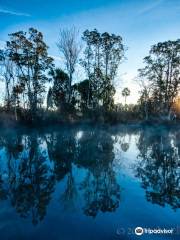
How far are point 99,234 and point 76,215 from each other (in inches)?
27.0

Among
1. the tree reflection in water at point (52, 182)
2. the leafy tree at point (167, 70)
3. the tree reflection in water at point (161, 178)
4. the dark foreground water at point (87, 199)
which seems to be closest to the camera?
the dark foreground water at point (87, 199)

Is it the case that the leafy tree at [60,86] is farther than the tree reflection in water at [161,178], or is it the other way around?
the leafy tree at [60,86]

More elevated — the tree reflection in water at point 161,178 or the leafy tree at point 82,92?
the leafy tree at point 82,92

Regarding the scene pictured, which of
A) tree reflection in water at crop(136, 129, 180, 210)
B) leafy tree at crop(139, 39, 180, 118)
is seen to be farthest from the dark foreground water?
leafy tree at crop(139, 39, 180, 118)

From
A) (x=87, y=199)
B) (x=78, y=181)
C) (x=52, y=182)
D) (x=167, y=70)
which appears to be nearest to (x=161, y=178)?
(x=78, y=181)

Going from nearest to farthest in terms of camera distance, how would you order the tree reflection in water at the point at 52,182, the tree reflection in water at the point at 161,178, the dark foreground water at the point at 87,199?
1. the dark foreground water at the point at 87,199
2. the tree reflection in water at the point at 52,182
3. the tree reflection in water at the point at 161,178

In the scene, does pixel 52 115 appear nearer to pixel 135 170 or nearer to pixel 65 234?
pixel 135 170

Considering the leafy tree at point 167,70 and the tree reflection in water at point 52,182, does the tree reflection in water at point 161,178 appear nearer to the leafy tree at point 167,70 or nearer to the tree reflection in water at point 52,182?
the tree reflection in water at point 52,182

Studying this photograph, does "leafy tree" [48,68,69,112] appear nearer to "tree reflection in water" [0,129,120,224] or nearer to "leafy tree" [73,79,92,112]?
"leafy tree" [73,79,92,112]

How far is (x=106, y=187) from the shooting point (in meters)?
5.15

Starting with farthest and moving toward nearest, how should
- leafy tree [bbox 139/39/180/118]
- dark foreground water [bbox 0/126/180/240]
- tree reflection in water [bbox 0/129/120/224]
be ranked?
leafy tree [bbox 139/39/180/118] < tree reflection in water [bbox 0/129/120/224] < dark foreground water [bbox 0/126/180/240]

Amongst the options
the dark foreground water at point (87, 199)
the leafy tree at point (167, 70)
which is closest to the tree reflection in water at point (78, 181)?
the dark foreground water at point (87, 199)

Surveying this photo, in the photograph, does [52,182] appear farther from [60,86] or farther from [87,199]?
[60,86]

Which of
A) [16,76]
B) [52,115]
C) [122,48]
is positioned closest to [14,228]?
[52,115]
